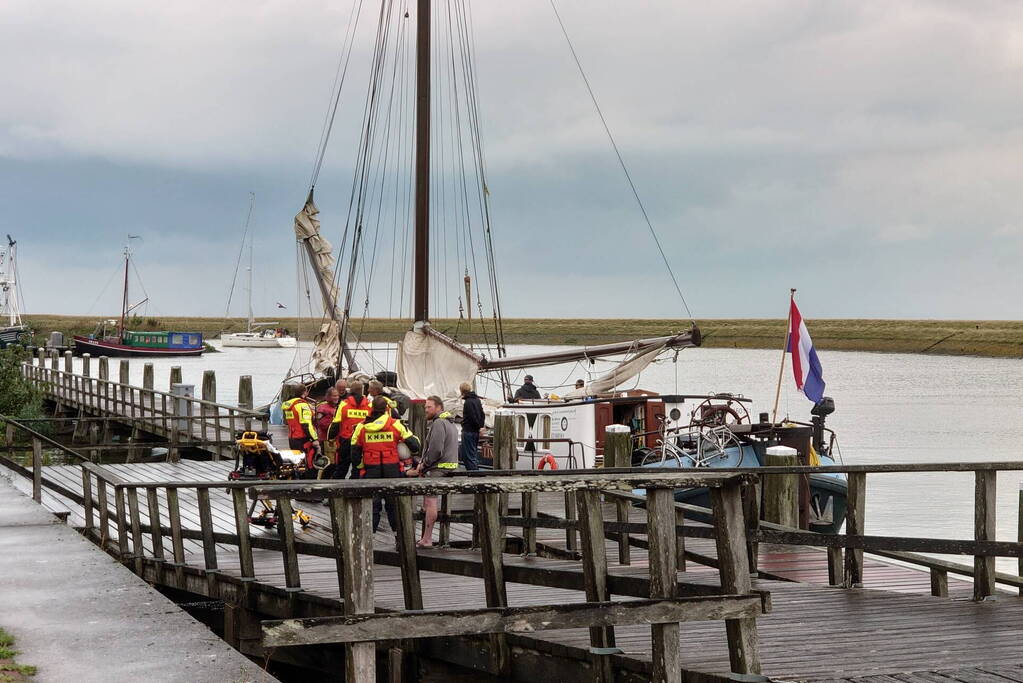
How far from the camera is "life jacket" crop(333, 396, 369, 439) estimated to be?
48.2 ft

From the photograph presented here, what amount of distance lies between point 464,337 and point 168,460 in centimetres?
7337

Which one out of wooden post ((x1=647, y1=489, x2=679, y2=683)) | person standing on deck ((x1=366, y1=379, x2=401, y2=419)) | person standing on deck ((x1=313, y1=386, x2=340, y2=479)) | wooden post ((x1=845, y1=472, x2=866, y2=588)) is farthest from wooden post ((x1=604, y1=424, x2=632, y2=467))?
wooden post ((x1=647, y1=489, x2=679, y2=683))

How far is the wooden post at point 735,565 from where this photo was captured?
6.59 metres

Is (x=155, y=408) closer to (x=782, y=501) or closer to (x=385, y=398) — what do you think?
(x=385, y=398)

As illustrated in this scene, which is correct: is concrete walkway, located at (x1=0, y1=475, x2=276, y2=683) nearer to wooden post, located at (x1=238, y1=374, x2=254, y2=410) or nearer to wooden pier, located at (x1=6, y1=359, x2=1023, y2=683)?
wooden pier, located at (x1=6, y1=359, x2=1023, y2=683)

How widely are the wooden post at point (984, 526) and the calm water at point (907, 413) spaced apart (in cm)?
1256

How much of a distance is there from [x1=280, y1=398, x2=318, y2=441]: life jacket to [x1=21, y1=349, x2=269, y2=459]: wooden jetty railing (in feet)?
25.5

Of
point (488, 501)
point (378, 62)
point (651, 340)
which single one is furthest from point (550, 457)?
point (378, 62)

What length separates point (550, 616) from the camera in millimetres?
6352

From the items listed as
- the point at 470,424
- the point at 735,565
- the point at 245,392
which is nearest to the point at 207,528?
the point at 470,424

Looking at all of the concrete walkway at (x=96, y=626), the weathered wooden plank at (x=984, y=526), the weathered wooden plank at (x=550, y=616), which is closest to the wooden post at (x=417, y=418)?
the concrete walkway at (x=96, y=626)

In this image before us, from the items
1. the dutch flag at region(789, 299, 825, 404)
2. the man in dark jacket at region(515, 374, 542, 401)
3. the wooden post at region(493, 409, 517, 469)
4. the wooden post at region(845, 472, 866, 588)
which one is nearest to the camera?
the wooden post at region(845, 472, 866, 588)

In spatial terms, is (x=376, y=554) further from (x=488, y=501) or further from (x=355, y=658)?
(x=355, y=658)

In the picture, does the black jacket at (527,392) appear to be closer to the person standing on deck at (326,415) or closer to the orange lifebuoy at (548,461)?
the orange lifebuoy at (548,461)
